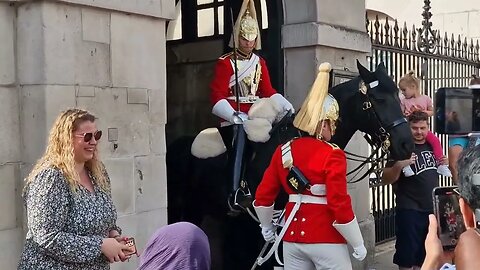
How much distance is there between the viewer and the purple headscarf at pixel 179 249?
7.54 feet

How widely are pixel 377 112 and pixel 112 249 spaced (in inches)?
102

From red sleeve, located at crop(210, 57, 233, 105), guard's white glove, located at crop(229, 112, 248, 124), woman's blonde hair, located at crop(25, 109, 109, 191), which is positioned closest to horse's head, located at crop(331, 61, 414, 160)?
guard's white glove, located at crop(229, 112, 248, 124)

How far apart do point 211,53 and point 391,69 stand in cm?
274

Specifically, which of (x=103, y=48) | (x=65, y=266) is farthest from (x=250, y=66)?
(x=65, y=266)

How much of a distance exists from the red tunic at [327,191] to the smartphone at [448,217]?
1490mm

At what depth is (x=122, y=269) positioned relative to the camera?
480 cm

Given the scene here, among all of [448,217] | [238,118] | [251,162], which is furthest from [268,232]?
[448,217]

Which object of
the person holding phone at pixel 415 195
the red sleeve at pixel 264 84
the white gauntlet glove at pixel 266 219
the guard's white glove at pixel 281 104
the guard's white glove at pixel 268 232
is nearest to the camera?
the white gauntlet glove at pixel 266 219

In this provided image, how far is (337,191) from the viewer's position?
405cm

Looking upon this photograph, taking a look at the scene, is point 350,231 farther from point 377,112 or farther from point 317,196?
point 377,112

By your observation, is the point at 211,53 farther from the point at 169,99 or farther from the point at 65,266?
the point at 65,266

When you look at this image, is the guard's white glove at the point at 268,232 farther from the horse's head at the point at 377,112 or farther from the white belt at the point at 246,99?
the white belt at the point at 246,99

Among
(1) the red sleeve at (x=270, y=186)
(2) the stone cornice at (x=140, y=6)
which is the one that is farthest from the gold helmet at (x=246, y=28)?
(1) the red sleeve at (x=270, y=186)

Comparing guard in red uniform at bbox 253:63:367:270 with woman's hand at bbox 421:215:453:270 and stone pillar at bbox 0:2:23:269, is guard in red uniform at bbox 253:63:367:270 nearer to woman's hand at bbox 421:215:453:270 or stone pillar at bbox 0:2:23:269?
stone pillar at bbox 0:2:23:269
